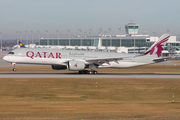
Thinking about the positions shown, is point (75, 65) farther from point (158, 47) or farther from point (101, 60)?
point (158, 47)

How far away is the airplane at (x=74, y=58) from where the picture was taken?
1873 inches

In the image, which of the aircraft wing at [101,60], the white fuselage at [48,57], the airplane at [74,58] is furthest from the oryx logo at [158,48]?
the aircraft wing at [101,60]
